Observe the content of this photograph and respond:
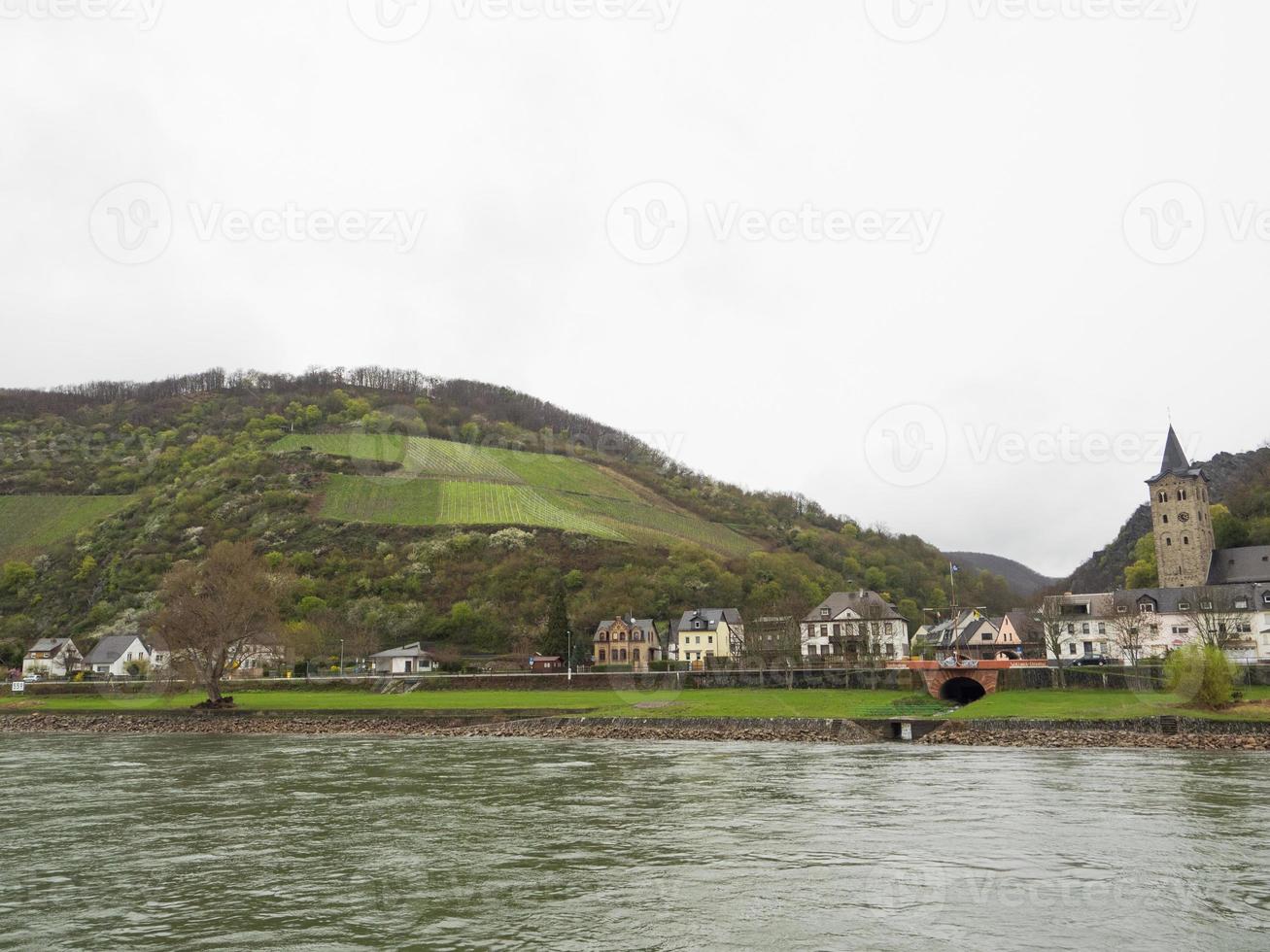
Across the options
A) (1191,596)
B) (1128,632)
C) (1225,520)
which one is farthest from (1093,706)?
(1225,520)

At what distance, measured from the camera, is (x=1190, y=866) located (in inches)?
793

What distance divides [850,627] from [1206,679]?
53347mm

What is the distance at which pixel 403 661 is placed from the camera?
347 feet

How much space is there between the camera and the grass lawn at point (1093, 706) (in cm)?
5045

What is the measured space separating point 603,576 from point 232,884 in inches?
4243

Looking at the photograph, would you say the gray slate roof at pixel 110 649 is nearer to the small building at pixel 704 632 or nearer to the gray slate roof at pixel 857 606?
the small building at pixel 704 632

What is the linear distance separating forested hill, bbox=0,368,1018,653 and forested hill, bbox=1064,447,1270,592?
60.7ft

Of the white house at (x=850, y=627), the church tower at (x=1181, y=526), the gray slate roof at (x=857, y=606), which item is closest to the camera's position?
the white house at (x=850, y=627)

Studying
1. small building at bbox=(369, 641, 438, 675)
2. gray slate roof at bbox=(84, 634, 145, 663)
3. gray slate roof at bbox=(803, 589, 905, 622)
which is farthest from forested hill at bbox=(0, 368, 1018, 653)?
small building at bbox=(369, 641, 438, 675)

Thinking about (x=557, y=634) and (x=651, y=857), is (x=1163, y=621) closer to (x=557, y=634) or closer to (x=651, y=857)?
(x=557, y=634)

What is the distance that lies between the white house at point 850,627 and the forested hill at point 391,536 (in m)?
3.26

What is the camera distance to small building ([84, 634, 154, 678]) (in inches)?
4469

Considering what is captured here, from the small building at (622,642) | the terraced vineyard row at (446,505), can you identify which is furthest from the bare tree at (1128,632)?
the terraced vineyard row at (446,505)

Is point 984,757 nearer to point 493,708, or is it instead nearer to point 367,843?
point 367,843
